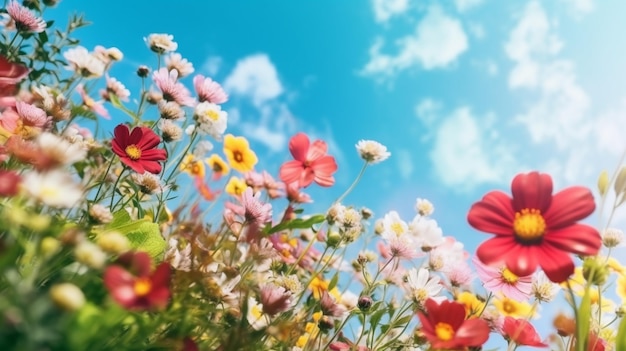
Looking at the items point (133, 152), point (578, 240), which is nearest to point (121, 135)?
point (133, 152)

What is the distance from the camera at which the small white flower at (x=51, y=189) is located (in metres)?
0.58

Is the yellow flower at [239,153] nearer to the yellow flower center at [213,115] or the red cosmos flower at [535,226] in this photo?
the yellow flower center at [213,115]

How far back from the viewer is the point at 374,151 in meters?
1.49

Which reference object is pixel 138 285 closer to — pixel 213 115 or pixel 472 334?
pixel 472 334

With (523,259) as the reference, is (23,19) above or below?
above

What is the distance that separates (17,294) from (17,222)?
0.25 ft

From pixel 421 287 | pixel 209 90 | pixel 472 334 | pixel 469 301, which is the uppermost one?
pixel 209 90

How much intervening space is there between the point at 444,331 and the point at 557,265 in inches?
5.9


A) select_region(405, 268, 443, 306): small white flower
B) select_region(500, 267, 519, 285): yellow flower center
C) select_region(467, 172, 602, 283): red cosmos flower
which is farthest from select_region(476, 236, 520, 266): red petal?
select_region(405, 268, 443, 306): small white flower

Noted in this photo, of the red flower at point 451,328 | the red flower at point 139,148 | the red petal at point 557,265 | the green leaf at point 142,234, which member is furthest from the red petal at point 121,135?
the red petal at point 557,265

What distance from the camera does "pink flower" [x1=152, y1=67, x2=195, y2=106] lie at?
4.60 ft

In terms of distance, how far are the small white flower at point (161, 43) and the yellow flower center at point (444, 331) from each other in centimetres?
121

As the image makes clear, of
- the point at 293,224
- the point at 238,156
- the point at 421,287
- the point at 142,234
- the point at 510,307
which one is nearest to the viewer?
the point at 142,234

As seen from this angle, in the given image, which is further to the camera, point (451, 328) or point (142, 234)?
point (142, 234)
